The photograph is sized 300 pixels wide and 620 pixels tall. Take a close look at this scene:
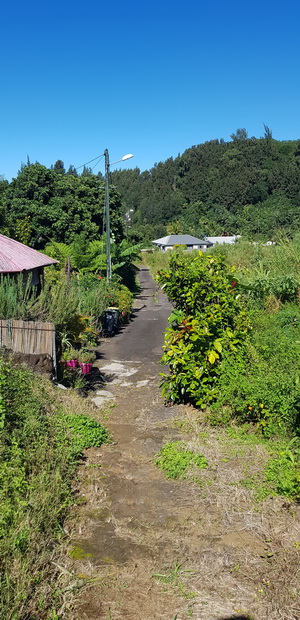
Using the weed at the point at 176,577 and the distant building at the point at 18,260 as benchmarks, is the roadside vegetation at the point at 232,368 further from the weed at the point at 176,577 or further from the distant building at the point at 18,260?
the distant building at the point at 18,260

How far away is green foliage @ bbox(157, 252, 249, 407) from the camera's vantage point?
7336mm

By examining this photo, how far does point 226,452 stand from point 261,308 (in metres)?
7.64

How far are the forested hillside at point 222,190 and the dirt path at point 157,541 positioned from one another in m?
60.9

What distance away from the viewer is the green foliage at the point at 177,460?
18.6 feet

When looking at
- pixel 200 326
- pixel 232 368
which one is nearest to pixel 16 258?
pixel 200 326

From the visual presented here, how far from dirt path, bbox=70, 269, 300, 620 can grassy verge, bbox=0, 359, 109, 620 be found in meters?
0.24

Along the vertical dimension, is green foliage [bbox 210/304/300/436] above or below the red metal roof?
below

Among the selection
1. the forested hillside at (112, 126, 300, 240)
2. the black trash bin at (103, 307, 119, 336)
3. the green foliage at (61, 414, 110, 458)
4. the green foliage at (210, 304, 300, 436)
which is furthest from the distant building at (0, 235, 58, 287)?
the forested hillside at (112, 126, 300, 240)

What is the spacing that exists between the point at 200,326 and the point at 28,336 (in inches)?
128

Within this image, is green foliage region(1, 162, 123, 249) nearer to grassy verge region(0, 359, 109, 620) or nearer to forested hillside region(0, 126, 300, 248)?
forested hillside region(0, 126, 300, 248)

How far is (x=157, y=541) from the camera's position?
4418 mm

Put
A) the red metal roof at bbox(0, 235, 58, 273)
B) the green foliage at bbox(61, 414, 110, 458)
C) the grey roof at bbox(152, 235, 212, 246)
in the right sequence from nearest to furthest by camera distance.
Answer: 1. the green foliage at bbox(61, 414, 110, 458)
2. the red metal roof at bbox(0, 235, 58, 273)
3. the grey roof at bbox(152, 235, 212, 246)

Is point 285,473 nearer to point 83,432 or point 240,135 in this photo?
point 83,432

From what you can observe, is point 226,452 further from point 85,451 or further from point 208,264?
point 208,264
